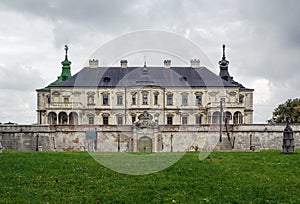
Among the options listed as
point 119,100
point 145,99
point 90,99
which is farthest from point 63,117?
point 145,99

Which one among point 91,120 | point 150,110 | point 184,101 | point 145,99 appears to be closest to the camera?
point 145,99

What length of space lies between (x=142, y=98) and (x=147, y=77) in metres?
3.36

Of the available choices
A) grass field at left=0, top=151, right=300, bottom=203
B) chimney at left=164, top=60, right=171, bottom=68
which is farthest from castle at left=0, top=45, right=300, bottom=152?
grass field at left=0, top=151, right=300, bottom=203

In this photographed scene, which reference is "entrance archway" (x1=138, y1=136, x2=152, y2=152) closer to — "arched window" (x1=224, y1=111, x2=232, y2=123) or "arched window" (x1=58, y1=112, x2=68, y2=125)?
"arched window" (x1=224, y1=111, x2=232, y2=123)

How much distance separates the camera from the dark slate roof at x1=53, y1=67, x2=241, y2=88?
59125 millimetres

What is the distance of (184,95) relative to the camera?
196 feet

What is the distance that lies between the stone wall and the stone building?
10.9 metres

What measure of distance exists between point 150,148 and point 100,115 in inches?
695

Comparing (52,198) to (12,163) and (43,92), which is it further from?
(43,92)

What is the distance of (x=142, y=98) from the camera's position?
185 ft

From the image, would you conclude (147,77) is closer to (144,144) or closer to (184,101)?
(184,101)

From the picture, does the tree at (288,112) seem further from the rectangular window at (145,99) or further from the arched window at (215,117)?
the rectangular window at (145,99)

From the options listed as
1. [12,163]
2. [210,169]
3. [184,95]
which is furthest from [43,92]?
[210,169]

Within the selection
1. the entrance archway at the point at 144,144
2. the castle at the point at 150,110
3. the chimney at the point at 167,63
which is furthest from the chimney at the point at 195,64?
the entrance archway at the point at 144,144
